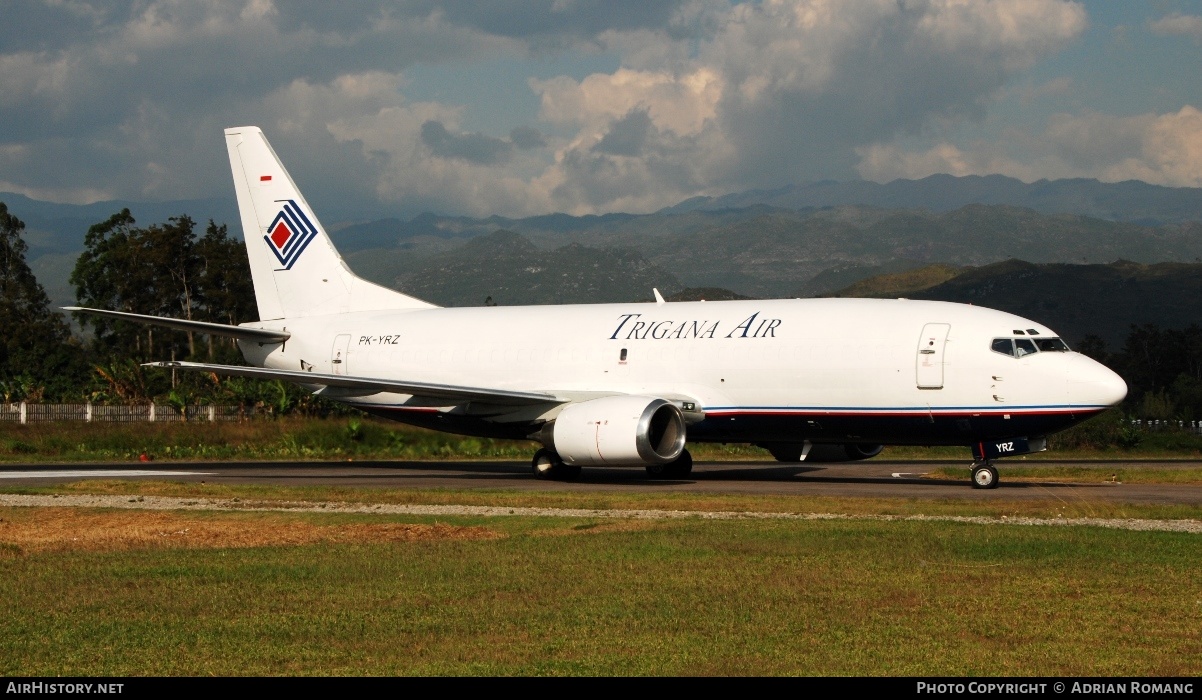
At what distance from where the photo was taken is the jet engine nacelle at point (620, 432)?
2630 cm

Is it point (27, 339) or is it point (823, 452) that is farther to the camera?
point (27, 339)

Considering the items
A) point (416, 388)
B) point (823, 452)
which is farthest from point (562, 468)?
point (823, 452)

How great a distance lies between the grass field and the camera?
8773 mm

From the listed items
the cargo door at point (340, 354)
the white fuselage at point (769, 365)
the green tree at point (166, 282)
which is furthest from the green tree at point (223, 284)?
the white fuselage at point (769, 365)

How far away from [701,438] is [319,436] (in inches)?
621

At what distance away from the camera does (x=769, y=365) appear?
26.8 meters

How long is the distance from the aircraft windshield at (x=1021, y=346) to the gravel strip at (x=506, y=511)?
22.1 feet

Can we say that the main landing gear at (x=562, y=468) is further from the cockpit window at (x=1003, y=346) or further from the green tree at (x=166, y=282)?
the green tree at (x=166, y=282)

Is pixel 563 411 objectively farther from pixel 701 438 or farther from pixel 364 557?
pixel 364 557

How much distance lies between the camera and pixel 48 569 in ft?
43.3

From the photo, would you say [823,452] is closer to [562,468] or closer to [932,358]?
[932,358]

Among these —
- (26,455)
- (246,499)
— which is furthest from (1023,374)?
(26,455)

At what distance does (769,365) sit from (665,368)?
2.56 meters

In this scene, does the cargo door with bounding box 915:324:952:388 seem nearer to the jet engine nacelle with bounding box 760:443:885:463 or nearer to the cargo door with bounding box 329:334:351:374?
the jet engine nacelle with bounding box 760:443:885:463
